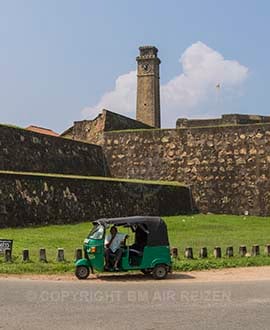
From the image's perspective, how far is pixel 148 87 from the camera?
154 ft

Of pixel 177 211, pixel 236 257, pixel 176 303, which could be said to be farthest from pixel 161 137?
pixel 176 303

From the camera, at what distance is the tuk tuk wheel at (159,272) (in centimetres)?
995

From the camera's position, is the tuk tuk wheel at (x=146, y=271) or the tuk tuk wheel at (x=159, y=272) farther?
the tuk tuk wheel at (x=146, y=271)

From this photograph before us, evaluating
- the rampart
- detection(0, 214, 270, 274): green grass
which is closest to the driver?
detection(0, 214, 270, 274): green grass

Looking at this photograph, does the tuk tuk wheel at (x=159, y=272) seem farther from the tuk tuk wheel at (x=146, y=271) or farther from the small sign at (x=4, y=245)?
the small sign at (x=4, y=245)

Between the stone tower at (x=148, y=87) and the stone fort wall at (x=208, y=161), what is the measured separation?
1951 centimetres

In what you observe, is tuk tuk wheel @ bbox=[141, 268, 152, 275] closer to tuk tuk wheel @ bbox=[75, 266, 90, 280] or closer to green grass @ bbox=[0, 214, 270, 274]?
green grass @ bbox=[0, 214, 270, 274]

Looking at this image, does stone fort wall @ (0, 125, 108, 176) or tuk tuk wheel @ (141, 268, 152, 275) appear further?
stone fort wall @ (0, 125, 108, 176)

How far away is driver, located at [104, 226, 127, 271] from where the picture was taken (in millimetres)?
9922

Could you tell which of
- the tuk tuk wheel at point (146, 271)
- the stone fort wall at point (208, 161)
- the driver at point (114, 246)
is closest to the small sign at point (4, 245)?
the driver at point (114, 246)

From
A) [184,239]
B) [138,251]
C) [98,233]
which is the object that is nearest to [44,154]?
[184,239]

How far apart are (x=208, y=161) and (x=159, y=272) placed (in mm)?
15875

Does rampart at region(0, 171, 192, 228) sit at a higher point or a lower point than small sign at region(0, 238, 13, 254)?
higher

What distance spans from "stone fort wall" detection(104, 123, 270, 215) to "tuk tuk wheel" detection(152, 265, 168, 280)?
1542 cm
